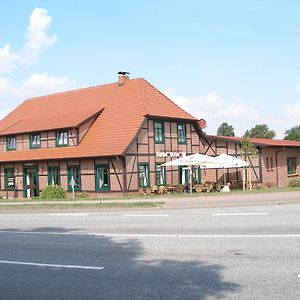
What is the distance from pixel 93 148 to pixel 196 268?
78.0 ft

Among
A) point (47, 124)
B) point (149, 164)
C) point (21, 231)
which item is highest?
point (47, 124)

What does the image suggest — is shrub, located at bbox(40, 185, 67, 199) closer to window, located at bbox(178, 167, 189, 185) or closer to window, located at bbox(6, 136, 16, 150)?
window, located at bbox(6, 136, 16, 150)

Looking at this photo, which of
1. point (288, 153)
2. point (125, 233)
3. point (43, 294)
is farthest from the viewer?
point (288, 153)

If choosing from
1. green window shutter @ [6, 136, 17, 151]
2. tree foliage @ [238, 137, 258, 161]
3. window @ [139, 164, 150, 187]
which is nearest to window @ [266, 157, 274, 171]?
tree foliage @ [238, 137, 258, 161]

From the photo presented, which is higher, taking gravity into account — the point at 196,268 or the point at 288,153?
the point at 288,153

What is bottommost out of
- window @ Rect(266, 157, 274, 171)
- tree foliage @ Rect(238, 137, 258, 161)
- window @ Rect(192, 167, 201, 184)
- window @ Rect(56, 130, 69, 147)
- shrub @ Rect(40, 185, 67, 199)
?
shrub @ Rect(40, 185, 67, 199)

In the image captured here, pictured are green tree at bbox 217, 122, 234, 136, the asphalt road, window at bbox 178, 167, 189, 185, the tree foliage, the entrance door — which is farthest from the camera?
green tree at bbox 217, 122, 234, 136

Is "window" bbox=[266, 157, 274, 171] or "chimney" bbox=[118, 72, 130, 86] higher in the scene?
"chimney" bbox=[118, 72, 130, 86]

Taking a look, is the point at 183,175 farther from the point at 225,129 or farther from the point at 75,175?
the point at 225,129

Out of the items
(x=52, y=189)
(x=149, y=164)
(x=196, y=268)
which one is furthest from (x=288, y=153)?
(x=196, y=268)

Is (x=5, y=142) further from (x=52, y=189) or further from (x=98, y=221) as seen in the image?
(x=98, y=221)

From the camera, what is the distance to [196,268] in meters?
7.65

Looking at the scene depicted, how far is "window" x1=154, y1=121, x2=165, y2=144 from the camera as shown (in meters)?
32.3

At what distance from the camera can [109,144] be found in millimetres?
30438
